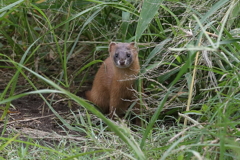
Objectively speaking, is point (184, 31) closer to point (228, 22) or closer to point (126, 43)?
point (228, 22)

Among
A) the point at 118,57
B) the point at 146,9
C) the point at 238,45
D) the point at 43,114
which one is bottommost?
the point at 43,114

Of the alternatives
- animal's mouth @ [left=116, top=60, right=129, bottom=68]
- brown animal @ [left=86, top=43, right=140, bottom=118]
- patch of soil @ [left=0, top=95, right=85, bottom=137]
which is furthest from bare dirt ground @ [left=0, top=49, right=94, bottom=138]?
animal's mouth @ [left=116, top=60, right=129, bottom=68]

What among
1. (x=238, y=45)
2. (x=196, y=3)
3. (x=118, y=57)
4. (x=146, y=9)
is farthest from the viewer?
(x=118, y=57)

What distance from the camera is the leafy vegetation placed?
1938 millimetres

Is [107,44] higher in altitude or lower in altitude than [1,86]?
higher

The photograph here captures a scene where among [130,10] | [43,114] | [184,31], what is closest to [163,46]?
[130,10]

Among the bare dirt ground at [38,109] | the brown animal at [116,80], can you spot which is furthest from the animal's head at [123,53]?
the bare dirt ground at [38,109]

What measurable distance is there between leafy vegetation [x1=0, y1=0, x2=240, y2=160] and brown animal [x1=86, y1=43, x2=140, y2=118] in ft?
0.36

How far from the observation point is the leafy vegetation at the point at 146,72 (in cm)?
194

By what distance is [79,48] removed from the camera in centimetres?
401

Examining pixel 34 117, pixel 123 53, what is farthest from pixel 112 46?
pixel 34 117

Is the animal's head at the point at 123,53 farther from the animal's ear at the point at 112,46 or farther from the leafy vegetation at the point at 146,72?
the leafy vegetation at the point at 146,72

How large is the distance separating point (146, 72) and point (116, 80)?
2.70 ft

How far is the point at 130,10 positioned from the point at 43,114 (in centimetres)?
115
